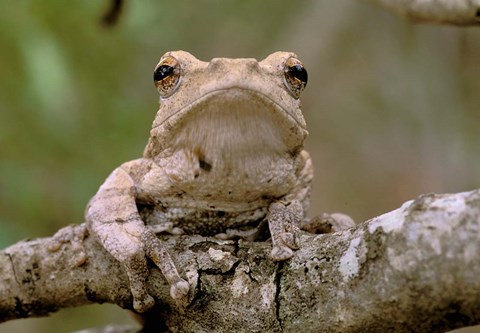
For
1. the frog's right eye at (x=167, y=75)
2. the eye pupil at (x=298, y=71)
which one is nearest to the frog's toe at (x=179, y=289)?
the frog's right eye at (x=167, y=75)

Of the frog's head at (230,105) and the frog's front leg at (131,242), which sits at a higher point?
the frog's head at (230,105)

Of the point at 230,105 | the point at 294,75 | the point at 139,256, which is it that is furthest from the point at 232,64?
the point at 139,256

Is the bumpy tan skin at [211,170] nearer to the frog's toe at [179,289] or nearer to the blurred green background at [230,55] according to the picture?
the frog's toe at [179,289]

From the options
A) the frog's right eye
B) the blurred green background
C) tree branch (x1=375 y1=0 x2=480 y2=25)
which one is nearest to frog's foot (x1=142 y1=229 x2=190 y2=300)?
the frog's right eye

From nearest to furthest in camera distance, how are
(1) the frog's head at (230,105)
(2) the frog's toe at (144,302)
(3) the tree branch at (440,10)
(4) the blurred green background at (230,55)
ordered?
1. (1) the frog's head at (230,105)
2. (2) the frog's toe at (144,302)
3. (3) the tree branch at (440,10)
4. (4) the blurred green background at (230,55)

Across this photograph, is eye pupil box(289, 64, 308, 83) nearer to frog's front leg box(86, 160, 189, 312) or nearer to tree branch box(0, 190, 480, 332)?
tree branch box(0, 190, 480, 332)

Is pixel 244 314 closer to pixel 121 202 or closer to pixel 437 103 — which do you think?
pixel 121 202

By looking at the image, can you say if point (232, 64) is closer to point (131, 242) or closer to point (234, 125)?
point (234, 125)
